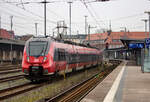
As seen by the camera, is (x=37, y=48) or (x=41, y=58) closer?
(x=41, y=58)

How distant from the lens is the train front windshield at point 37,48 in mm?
15245

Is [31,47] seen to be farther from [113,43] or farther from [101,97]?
[113,43]

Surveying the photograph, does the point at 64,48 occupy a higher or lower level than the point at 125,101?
higher

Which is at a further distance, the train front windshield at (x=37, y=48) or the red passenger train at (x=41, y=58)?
the train front windshield at (x=37, y=48)

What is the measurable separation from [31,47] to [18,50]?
1301 inches

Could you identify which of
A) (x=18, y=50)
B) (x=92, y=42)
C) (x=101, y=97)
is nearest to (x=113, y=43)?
(x=92, y=42)

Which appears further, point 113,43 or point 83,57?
point 113,43

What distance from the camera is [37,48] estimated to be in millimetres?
15453

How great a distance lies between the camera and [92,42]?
114188 millimetres

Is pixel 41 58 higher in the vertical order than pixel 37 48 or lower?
lower

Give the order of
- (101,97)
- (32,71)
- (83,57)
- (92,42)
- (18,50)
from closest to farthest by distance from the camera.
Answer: (101,97) → (32,71) → (83,57) → (18,50) → (92,42)

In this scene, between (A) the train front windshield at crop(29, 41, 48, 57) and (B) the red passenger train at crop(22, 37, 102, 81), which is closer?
(B) the red passenger train at crop(22, 37, 102, 81)

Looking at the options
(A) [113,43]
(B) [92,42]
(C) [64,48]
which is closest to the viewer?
(C) [64,48]

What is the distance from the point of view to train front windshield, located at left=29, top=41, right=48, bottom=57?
600 inches
